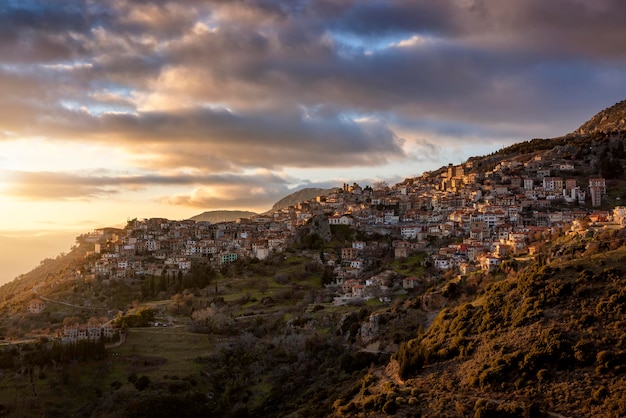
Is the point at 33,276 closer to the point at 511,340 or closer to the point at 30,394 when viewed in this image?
the point at 30,394

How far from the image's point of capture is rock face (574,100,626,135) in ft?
489

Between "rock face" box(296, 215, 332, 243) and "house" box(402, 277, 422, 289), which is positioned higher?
"rock face" box(296, 215, 332, 243)

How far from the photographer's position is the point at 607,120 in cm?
15888

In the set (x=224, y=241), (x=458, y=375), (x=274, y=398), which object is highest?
(x=224, y=241)

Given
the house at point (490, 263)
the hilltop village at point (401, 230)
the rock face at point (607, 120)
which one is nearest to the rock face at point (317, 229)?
the hilltop village at point (401, 230)

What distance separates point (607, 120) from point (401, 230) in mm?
95790

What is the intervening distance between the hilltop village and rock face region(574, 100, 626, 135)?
1850 inches

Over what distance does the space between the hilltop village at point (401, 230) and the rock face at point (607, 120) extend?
47.0m

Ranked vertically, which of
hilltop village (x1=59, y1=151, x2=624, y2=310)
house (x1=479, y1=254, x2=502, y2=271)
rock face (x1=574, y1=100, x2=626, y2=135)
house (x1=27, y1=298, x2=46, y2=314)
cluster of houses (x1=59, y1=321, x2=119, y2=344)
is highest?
rock face (x1=574, y1=100, x2=626, y2=135)

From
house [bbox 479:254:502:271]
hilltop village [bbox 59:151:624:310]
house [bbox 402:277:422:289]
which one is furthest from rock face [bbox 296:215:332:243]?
house [bbox 479:254:502:271]

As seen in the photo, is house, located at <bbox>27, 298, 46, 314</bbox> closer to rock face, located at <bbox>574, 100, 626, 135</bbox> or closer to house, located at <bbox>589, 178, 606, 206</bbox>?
house, located at <bbox>589, 178, 606, 206</bbox>

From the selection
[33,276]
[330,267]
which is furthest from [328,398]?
[33,276]

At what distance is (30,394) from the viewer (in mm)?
44250

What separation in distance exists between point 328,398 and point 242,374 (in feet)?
37.9
